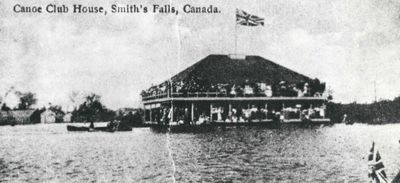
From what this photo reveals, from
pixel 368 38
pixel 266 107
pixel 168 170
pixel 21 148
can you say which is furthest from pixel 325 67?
pixel 266 107

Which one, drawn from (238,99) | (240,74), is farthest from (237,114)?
(240,74)

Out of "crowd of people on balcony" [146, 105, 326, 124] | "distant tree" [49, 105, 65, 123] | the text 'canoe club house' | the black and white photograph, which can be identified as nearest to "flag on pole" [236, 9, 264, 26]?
the black and white photograph

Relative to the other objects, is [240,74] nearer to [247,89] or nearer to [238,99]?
[247,89]

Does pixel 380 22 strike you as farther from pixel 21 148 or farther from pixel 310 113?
pixel 310 113

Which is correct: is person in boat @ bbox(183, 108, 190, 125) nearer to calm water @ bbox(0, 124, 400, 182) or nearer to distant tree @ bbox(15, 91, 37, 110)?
calm water @ bbox(0, 124, 400, 182)

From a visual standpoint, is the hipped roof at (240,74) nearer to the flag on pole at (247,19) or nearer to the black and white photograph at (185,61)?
the black and white photograph at (185,61)

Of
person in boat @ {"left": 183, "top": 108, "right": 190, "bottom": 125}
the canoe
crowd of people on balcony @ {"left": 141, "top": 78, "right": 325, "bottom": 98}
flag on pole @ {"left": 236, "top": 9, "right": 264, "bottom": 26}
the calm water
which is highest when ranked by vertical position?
flag on pole @ {"left": 236, "top": 9, "right": 264, "bottom": 26}

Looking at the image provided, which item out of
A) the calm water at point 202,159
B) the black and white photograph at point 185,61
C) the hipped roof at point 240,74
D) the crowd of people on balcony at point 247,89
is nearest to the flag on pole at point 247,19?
the black and white photograph at point 185,61
